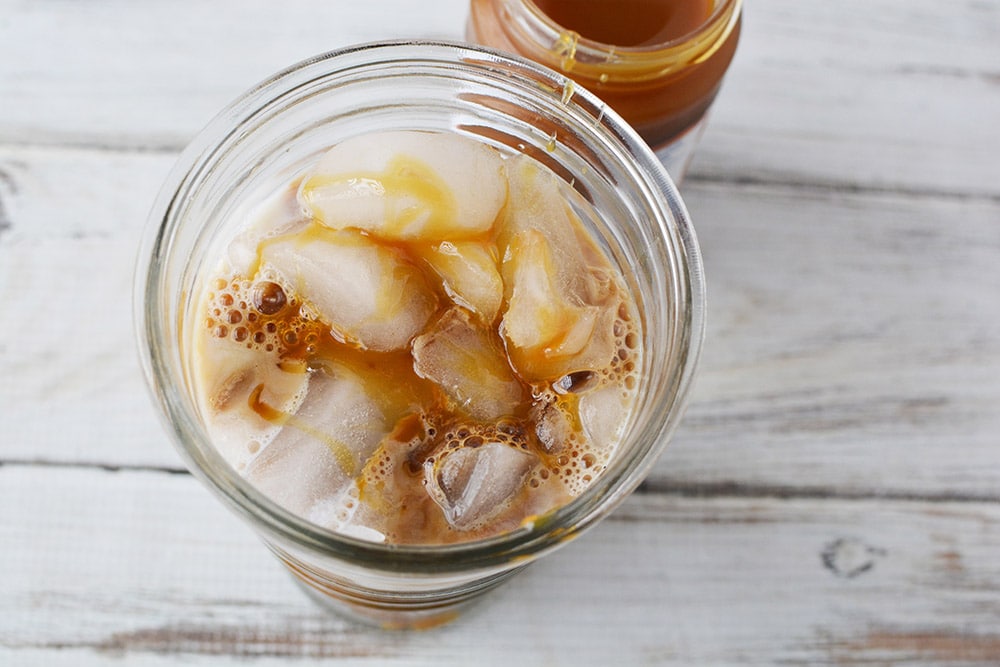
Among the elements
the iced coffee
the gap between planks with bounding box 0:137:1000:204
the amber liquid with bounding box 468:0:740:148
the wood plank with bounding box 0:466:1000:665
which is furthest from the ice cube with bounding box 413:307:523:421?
the gap between planks with bounding box 0:137:1000:204

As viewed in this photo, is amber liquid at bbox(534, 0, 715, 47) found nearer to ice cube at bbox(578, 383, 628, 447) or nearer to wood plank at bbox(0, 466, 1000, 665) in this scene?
ice cube at bbox(578, 383, 628, 447)

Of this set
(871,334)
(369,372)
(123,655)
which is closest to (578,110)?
(369,372)

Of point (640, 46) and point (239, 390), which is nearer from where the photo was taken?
point (239, 390)

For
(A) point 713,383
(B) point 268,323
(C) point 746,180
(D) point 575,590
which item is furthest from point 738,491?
(B) point 268,323

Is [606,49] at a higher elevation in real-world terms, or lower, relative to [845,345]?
higher

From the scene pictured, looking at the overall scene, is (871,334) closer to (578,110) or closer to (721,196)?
(721,196)

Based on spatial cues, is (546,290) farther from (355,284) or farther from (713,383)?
(713,383)

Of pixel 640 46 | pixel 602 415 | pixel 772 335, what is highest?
pixel 640 46
